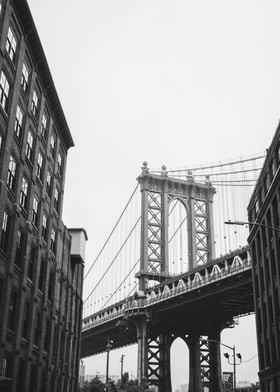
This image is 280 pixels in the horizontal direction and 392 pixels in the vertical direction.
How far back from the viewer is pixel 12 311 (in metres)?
33.5

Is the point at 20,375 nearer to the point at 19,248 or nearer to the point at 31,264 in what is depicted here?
the point at 31,264

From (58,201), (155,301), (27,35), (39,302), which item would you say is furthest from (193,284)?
(27,35)

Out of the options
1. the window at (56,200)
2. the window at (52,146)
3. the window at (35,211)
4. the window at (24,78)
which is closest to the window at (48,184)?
the window at (56,200)

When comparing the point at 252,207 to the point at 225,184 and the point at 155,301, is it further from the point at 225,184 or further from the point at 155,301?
the point at 225,184

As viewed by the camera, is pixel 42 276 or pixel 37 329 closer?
pixel 37 329

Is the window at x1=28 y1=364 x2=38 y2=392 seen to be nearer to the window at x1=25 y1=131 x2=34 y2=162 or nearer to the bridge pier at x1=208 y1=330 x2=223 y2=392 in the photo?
the window at x1=25 y1=131 x2=34 y2=162

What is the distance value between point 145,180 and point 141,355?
A: 33.0m

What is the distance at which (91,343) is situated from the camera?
12756 centimetres

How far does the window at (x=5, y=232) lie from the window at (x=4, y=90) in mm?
6066

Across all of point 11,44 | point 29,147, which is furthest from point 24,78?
point 29,147

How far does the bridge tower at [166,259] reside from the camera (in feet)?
334

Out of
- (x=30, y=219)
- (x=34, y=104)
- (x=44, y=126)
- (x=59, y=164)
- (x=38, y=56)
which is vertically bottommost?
(x=30, y=219)

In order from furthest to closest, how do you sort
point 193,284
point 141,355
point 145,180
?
point 145,180
point 141,355
point 193,284

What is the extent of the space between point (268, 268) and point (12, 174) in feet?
96.9
